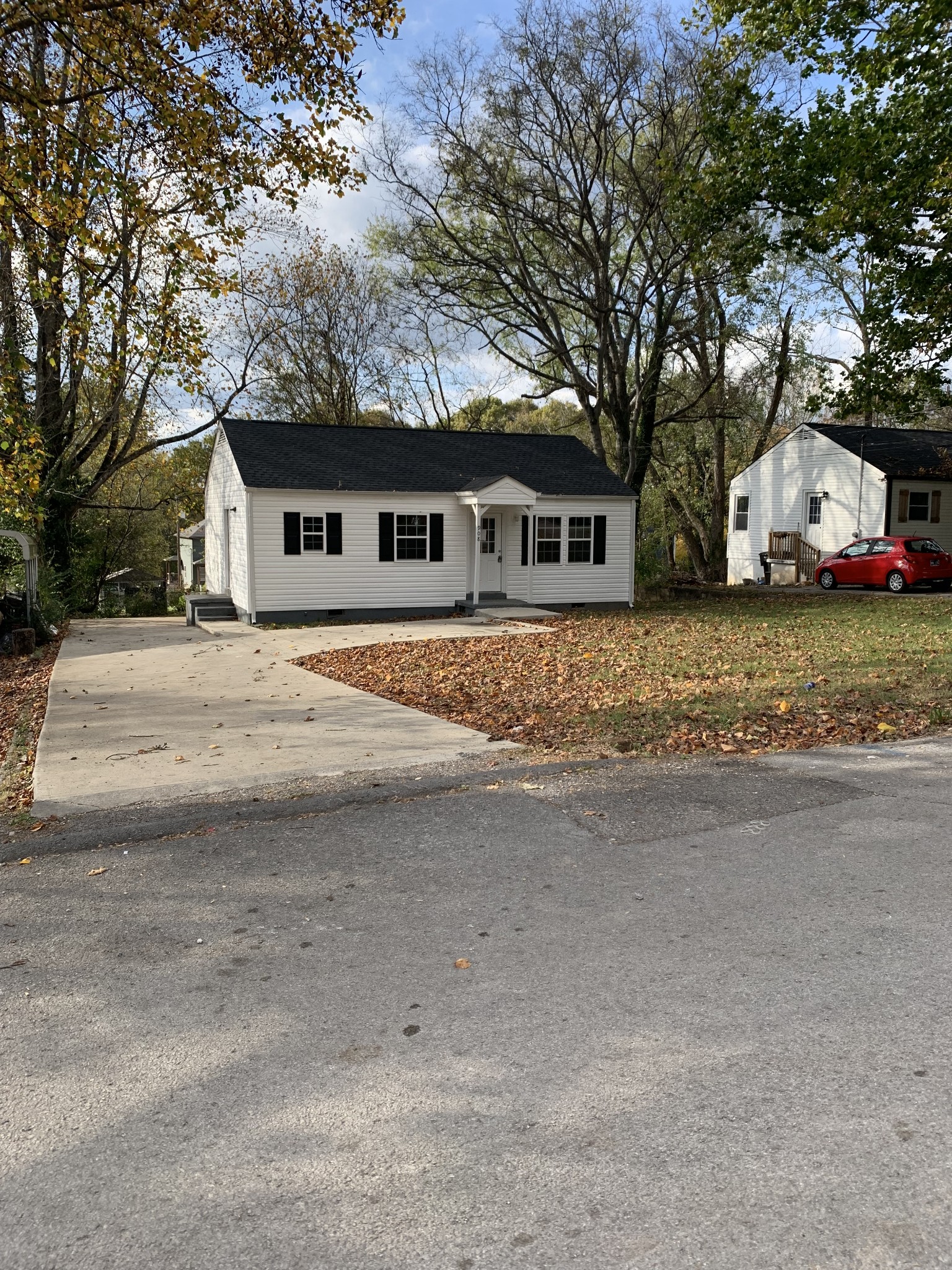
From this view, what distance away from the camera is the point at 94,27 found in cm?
852

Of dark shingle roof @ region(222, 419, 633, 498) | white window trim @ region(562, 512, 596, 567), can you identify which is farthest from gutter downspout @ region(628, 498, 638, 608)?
white window trim @ region(562, 512, 596, 567)

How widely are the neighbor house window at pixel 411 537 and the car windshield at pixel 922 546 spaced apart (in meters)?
13.7

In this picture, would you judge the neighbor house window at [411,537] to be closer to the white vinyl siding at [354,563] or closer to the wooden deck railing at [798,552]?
the white vinyl siding at [354,563]

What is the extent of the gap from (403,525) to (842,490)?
17.5m

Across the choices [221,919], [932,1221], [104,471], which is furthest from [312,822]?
[104,471]

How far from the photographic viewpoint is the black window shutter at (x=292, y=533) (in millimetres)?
20750

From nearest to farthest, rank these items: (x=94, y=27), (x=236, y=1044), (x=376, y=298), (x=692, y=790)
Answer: (x=236, y=1044) → (x=692, y=790) → (x=94, y=27) → (x=376, y=298)

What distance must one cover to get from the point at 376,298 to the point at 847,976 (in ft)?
110

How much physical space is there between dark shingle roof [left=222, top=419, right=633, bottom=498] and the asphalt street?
1669cm

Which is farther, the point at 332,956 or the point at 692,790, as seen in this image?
the point at 692,790

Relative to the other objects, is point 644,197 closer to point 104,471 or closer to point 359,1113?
point 104,471

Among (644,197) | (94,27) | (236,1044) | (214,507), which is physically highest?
(644,197)

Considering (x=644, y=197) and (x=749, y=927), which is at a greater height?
(x=644, y=197)

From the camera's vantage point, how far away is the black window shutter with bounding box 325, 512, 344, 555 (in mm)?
21156
